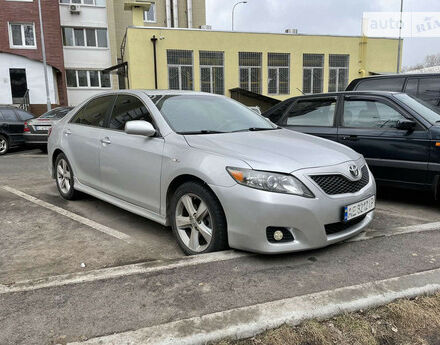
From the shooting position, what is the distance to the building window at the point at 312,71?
75.2 feet

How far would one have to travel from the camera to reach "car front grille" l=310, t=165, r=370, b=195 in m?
3.08

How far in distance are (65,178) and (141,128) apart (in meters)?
2.33

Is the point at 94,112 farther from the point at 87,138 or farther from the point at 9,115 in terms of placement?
the point at 9,115

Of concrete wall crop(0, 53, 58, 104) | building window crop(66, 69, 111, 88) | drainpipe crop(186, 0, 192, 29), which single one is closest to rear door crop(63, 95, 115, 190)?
concrete wall crop(0, 53, 58, 104)

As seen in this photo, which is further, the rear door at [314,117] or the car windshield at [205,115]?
the rear door at [314,117]

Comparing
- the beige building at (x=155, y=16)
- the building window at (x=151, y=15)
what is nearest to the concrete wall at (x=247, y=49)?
the beige building at (x=155, y=16)

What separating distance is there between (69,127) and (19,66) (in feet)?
74.6

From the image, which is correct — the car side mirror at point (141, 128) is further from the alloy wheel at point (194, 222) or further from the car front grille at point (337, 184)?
the car front grille at point (337, 184)

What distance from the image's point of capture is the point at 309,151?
339 centimetres

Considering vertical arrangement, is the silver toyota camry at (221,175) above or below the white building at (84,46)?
below

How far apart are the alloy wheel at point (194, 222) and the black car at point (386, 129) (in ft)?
9.09

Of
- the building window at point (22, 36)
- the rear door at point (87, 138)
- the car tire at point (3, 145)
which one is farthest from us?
the building window at point (22, 36)

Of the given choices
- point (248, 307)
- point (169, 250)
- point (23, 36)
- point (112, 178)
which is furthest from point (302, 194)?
point (23, 36)

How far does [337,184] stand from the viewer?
3.19 metres
